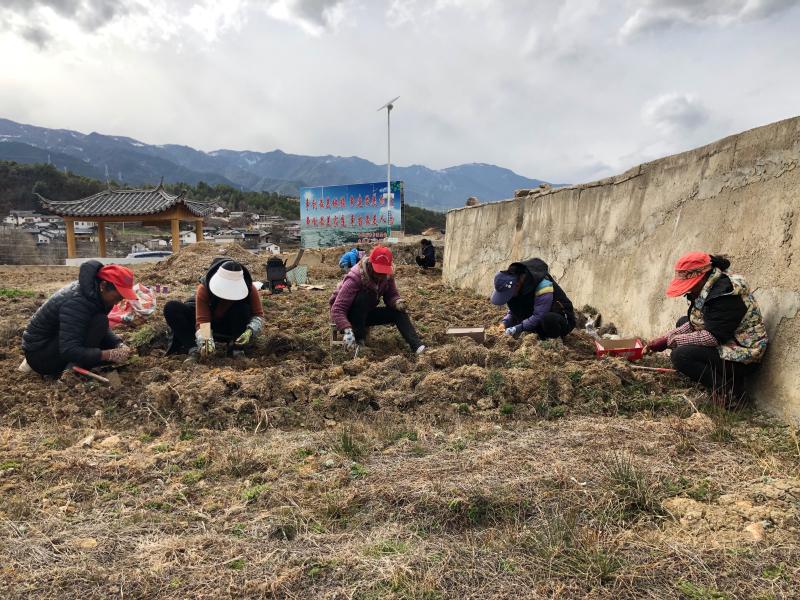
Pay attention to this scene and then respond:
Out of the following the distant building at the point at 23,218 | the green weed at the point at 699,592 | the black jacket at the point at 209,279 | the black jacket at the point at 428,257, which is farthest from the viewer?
the distant building at the point at 23,218

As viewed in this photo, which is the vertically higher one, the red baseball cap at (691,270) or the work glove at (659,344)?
the red baseball cap at (691,270)

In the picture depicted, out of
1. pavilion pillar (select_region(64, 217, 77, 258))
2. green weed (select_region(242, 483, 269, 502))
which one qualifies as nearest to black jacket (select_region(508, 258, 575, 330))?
green weed (select_region(242, 483, 269, 502))

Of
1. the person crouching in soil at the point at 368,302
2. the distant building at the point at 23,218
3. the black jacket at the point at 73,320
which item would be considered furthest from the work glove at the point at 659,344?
the distant building at the point at 23,218

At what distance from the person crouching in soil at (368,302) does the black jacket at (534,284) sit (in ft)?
3.14

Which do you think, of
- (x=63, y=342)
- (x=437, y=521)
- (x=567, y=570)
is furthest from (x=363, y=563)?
(x=63, y=342)

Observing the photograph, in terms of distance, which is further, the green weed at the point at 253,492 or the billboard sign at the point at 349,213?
the billboard sign at the point at 349,213

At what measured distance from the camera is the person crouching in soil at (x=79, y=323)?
353 centimetres

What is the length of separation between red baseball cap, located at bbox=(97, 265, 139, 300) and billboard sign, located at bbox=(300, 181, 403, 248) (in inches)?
558

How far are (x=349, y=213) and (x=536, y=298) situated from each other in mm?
14724

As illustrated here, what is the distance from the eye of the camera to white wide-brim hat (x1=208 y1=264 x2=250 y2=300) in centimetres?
409

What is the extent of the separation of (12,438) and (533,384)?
2985mm

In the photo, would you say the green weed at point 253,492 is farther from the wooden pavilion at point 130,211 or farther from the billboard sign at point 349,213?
the wooden pavilion at point 130,211

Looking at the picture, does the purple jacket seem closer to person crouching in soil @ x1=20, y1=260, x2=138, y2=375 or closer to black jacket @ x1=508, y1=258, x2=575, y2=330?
black jacket @ x1=508, y1=258, x2=575, y2=330

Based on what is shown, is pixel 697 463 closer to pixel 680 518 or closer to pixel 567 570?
pixel 680 518
